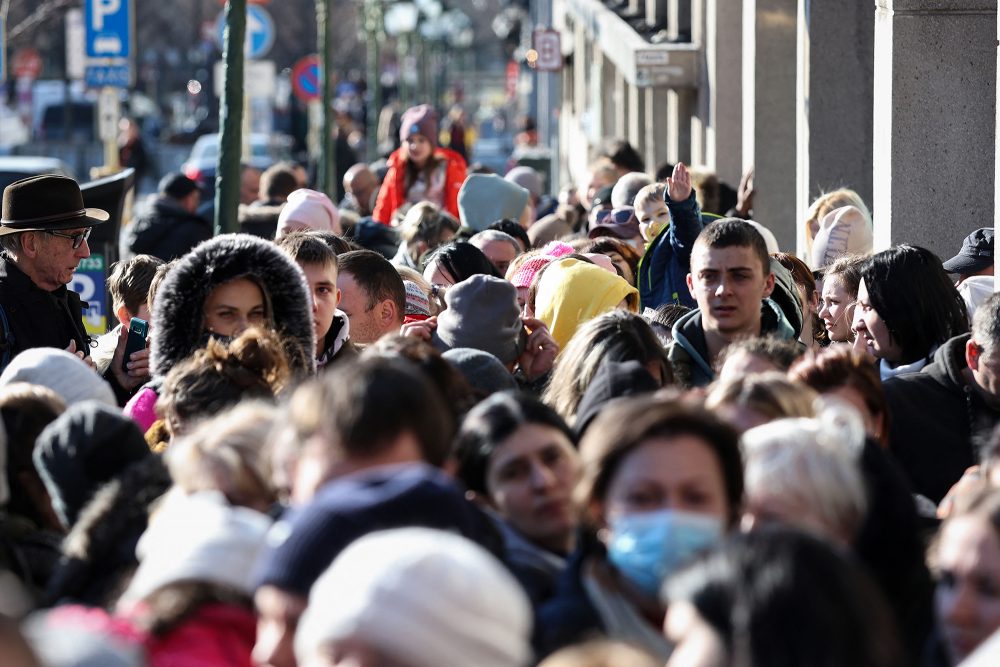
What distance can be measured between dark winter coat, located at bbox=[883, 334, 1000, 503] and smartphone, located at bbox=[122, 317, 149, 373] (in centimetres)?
325

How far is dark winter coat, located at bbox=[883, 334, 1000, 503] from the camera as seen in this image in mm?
5973

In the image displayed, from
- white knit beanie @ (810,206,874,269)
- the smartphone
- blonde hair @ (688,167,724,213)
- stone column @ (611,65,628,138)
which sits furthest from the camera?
stone column @ (611,65,628,138)

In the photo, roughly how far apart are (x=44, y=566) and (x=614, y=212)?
7.22 metres

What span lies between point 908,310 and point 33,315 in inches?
147

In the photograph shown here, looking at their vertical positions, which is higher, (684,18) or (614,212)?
(684,18)

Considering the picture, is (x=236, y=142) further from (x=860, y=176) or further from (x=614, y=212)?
(x=860, y=176)

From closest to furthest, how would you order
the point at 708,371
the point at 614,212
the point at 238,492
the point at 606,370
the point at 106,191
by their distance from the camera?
1. the point at 238,492
2. the point at 606,370
3. the point at 708,371
4. the point at 614,212
5. the point at 106,191

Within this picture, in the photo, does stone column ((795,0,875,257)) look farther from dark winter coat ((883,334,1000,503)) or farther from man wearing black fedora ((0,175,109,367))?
dark winter coat ((883,334,1000,503))

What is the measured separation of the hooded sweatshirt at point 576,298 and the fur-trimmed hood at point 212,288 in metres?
1.25

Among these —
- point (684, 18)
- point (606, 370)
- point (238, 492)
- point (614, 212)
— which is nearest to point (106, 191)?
point (614, 212)

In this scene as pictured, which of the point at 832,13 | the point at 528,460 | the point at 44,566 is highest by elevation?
the point at 832,13

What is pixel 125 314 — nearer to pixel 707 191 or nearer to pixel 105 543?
pixel 105 543

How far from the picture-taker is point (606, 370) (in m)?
5.72

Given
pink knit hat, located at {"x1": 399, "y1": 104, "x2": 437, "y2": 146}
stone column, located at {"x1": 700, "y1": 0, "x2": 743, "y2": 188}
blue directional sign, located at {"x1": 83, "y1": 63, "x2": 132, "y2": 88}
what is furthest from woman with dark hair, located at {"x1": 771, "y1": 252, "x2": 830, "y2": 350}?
blue directional sign, located at {"x1": 83, "y1": 63, "x2": 132, "y2": 88}
